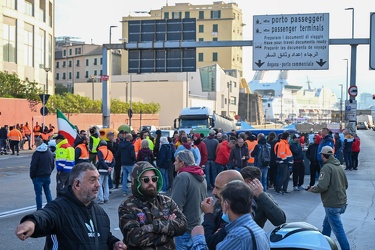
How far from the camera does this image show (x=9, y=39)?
43.6 m

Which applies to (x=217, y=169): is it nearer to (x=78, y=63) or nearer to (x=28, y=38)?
(x=28, y=38)

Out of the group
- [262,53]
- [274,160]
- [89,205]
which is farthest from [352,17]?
[89,205]

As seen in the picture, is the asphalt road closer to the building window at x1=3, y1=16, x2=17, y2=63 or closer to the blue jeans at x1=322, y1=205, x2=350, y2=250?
the blue jeans at x1=322, y1=205, x2=350, y2=250

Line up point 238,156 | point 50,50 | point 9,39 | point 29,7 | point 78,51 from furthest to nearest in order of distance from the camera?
point 78,51 < point 50,50 < point 29,7 < point 9,39 < point 238,156

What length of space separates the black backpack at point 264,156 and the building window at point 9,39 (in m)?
32.3

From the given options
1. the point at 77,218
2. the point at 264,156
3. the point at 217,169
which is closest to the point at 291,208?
the point at 264,156

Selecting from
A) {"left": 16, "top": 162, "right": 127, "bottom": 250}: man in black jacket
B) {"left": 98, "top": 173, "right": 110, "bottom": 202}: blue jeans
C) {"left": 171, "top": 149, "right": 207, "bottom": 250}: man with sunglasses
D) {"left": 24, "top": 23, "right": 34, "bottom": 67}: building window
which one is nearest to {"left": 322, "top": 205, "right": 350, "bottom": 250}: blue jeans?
{"left": 171, "top": 149, "right": 207, "bottom": 250}: man with sunglasses

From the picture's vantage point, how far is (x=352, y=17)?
90.9 feet

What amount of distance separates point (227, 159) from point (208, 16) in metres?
87.4

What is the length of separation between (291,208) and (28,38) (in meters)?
37.9

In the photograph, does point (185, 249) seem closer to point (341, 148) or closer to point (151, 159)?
point (151, 159)

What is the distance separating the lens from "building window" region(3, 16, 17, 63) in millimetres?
43000

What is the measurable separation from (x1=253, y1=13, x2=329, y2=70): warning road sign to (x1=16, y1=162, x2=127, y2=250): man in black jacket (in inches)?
807

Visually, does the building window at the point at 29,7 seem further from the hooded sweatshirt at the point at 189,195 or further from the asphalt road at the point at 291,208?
the hooded sweatshirt at the point at 189,195
